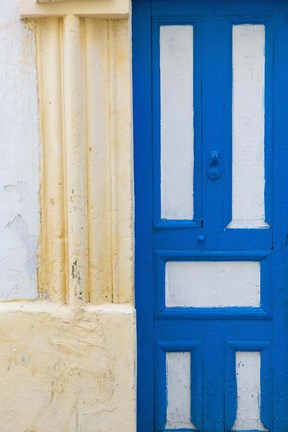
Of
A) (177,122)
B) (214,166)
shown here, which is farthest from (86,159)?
(214,166)

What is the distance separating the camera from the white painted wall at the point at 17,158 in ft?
12.5

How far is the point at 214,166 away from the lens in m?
4.05

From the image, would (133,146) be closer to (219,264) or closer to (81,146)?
(81,146)

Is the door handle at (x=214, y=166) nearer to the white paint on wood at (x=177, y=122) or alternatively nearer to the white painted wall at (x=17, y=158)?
the white paint on wood at (x=177, y=122)

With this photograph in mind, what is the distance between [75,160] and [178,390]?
142cm

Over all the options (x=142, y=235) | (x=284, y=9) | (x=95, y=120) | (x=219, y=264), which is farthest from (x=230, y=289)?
(x=284, y=9)

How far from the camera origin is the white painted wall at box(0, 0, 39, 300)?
380cm

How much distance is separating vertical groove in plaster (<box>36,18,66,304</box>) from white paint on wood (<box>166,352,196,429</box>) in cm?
76

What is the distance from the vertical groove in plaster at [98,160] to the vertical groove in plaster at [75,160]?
0.11ft

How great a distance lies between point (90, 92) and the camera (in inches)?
149

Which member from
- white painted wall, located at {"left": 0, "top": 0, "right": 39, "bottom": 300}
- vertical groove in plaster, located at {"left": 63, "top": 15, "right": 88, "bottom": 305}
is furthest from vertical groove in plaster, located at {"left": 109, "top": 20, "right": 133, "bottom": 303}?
white painted wall, located at {"left": 0, "top": 0, "right": 39, "bottom": 300}

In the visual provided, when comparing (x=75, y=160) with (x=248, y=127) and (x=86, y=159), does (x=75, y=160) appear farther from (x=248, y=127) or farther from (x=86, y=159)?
(x=248, y=127)

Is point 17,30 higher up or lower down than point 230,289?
higher up

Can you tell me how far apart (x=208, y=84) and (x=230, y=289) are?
1.13 m
